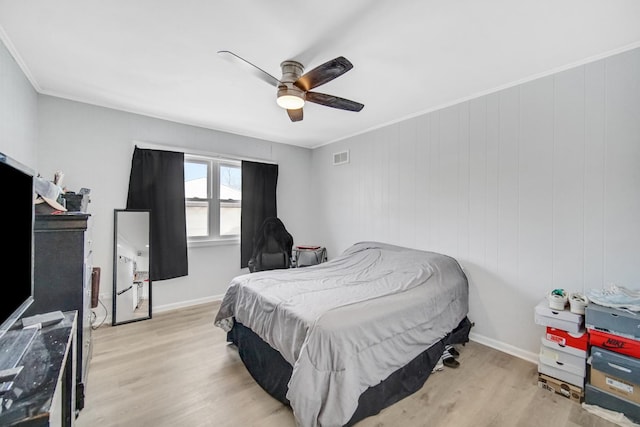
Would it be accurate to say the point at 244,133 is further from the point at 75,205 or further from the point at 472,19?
the point at 472,19

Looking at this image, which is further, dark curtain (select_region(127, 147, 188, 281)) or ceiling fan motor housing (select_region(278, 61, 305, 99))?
dark curtain (select_region(127, 147, 188, 281))

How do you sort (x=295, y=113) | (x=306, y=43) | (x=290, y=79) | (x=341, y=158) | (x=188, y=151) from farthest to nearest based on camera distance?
(x=341, y=158) < (x=188, y=151) < (x=295, y=113) < (x=290, y=79) < (x=306, y=43)

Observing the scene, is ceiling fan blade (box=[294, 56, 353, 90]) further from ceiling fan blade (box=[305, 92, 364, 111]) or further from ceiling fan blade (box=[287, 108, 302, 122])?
ceiling fan blade (box=[287, 108, 302, 122])

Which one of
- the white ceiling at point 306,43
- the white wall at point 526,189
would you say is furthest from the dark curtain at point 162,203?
the white wall at point 526,189

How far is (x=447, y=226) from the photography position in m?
3.02

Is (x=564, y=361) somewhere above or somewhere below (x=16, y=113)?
below

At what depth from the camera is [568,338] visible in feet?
6.48

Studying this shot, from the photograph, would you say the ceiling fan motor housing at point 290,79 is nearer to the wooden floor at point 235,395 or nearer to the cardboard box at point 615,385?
the wooden floor at point 235,395

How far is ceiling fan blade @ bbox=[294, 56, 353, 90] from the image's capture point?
169 cm

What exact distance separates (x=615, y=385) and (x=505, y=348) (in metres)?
0.84

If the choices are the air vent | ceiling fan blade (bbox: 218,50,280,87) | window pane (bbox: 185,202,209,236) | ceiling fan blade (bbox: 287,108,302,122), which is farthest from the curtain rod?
ceiling fan blade (bbox: 218,50,280,87)

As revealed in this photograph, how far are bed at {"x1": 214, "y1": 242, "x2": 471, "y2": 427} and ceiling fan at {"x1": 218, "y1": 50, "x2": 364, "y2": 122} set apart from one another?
5.02 feet

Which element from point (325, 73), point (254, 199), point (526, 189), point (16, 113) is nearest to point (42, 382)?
point (325, 73)

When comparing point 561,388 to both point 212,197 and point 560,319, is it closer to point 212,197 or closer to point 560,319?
point 560,319
